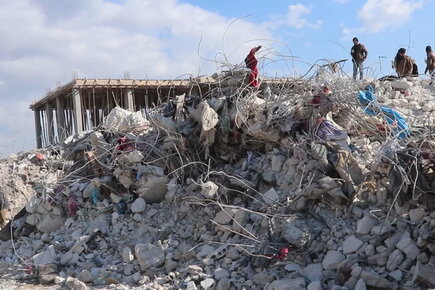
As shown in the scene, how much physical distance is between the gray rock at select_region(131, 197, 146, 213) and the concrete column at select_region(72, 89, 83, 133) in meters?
7.39

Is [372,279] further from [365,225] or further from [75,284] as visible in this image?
[75,284]

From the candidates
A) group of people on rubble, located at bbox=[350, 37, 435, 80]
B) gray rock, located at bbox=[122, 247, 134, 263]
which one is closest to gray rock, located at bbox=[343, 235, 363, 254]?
gray rock, located at bbox=[122, 247, 134, 263]

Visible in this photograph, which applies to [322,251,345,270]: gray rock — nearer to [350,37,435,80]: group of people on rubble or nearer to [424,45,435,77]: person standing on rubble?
[350,37,435,80]: group of people on rubble

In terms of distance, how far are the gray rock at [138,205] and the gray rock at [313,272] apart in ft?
8.25

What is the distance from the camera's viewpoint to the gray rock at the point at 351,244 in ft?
17.0

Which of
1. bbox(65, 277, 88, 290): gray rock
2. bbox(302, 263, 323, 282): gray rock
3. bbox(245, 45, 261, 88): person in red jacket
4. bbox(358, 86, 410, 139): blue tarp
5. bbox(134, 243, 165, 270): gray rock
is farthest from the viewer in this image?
→ bbox(245, 45, 261, 88): person in red jacket

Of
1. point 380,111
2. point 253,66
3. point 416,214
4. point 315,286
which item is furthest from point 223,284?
point 253,66

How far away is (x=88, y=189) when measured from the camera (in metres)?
7.78

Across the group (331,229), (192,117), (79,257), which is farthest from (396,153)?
(79,257)

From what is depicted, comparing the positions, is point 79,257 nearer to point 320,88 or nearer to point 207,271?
point 207,271

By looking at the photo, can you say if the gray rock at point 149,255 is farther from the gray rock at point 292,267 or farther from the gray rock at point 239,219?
the gray rock at point 292,267

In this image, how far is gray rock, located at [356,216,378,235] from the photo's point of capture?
5.30 metres

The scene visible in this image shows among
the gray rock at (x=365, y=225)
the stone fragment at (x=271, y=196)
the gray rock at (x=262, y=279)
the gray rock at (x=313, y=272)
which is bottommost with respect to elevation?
the gray rock at (x=262, y=279)

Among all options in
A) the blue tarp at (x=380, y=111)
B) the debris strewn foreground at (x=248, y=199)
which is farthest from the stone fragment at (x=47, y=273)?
the blue tarp at (x=380, y=111)
